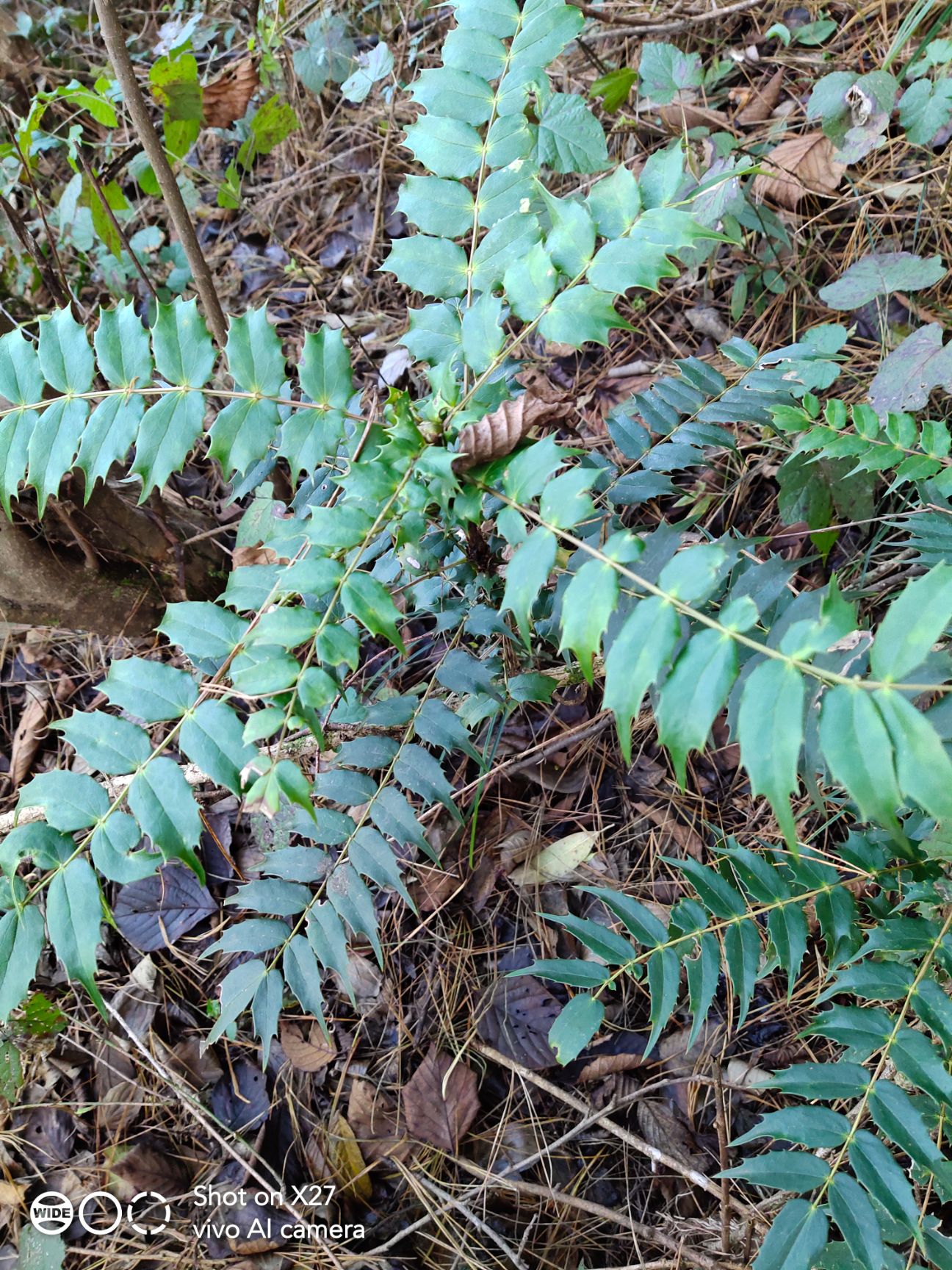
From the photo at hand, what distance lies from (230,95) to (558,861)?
222cm

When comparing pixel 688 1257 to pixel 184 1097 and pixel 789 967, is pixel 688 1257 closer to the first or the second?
pixel 789 967

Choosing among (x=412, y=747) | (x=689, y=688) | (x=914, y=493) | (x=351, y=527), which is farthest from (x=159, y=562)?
(x=914, y=493)

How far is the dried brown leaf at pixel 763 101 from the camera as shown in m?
2.35

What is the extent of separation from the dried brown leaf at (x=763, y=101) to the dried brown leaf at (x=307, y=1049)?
2.64 meters

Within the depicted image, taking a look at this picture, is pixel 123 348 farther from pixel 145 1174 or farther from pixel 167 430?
pixel 145 1174

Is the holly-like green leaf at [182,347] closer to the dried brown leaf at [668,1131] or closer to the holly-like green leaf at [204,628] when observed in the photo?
the holly-like green leaf at [204,628]

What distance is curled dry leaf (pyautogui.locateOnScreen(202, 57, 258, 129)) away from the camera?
2.29m

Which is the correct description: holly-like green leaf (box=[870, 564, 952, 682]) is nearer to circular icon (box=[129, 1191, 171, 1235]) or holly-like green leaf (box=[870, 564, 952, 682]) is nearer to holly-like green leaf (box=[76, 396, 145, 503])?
holly-like green leaf (box=[76, 396, 145, 503])

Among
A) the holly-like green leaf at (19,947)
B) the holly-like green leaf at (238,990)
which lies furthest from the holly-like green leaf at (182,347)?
the holly-like green leaf at (238,990)

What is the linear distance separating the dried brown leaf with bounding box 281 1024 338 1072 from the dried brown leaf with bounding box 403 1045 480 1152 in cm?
20

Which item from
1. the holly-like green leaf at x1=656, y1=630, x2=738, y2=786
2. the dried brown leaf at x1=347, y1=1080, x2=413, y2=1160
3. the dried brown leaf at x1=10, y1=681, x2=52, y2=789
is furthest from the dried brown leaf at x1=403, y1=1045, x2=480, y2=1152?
the dried brown leaf at x1=10, y1=681, x2=52, y2=789

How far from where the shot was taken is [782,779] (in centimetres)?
77

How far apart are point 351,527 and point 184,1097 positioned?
1404 mm

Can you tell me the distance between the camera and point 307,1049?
5.80 ft
